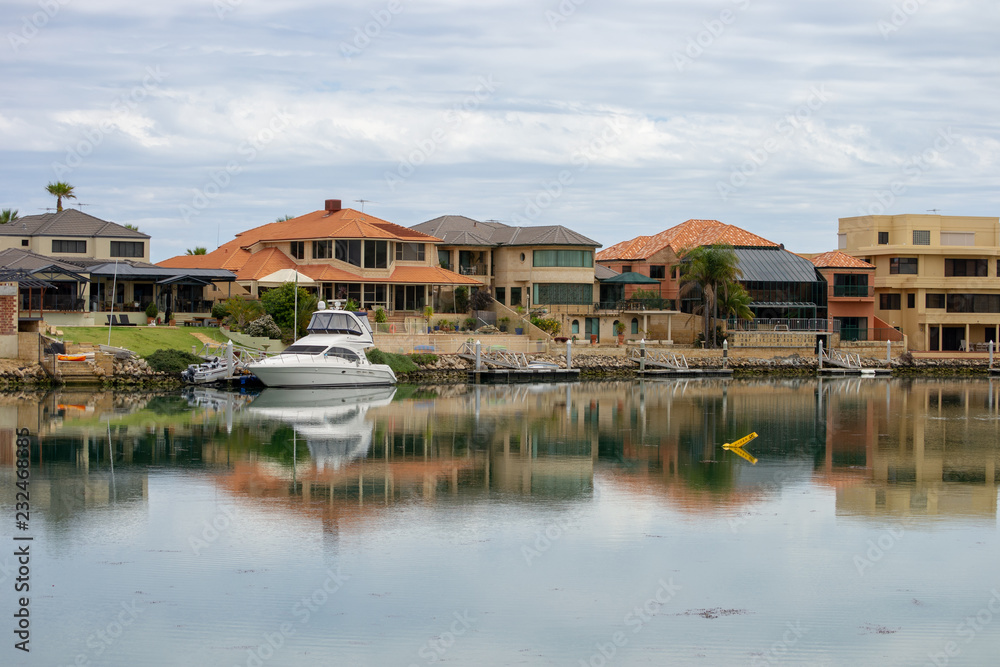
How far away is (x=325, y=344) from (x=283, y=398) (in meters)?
4.63

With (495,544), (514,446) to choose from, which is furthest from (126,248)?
(495,544)

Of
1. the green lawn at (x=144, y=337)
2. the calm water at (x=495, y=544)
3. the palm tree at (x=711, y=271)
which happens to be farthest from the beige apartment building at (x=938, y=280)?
the green lawn at (x=144, y=337)

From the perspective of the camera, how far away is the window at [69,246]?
67.1m

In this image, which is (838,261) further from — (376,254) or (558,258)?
(376,254)

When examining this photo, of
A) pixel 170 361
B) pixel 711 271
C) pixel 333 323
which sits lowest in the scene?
pixel 170 361

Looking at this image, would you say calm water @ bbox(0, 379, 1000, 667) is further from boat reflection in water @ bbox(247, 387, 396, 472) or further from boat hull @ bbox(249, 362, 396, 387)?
boat hull @ bbox(249, 362, 396, 387)

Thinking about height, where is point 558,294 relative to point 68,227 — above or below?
below

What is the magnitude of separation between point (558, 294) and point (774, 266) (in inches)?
646

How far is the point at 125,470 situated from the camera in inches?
1097

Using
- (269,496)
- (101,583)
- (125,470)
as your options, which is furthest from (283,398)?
(101,583)

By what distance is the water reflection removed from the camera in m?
26.0

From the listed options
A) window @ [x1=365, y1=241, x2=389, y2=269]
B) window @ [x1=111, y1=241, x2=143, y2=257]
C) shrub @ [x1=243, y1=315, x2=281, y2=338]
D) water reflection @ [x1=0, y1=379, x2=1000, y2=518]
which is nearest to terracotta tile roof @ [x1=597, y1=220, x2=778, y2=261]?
window @ [x1=365, y1=241, x2=389, y2=269]

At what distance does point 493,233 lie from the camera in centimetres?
7625

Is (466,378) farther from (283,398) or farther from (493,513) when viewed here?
(493,513)
